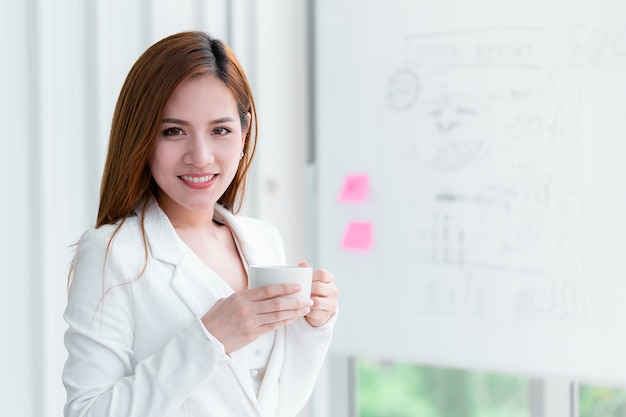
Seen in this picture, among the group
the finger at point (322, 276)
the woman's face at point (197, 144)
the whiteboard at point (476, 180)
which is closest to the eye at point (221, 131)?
the woman's face at point (197, 144)

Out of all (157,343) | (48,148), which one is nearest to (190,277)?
(157,343)

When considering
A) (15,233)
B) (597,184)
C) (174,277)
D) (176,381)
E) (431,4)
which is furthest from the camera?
(431,4)

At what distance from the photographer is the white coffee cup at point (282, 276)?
3.69 feet

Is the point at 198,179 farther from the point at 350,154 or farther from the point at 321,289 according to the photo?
the point at 350,154

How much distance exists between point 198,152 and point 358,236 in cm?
102

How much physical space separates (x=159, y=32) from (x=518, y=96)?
0.96 m

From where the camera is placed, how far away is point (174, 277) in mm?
1207

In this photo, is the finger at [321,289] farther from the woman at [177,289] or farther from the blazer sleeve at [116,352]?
the blazer sleeve at [116,352]

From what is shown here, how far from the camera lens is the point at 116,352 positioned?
44.2 inches

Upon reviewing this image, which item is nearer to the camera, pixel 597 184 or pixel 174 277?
pixel 174 277

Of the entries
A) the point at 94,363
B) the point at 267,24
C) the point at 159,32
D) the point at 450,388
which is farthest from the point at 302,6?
the point at 94,363

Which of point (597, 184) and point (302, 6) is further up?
point (302, 6)

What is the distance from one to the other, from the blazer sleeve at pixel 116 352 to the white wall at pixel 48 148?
54 cm

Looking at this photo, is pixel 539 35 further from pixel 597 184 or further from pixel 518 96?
pixel 597 184
